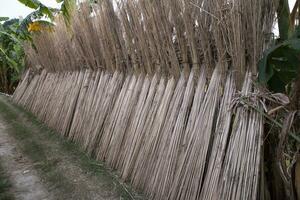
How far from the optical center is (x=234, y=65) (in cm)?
227

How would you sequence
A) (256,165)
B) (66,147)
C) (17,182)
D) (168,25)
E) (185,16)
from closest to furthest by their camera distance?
(256,165) → (185,16) → (168,25) → (17,182) → (66,147)

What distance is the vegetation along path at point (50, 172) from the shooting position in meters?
3.28

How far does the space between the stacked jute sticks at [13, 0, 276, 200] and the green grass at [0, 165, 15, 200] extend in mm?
978

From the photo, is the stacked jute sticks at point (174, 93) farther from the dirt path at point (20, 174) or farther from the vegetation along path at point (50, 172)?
the dirt path at point (20, 174)

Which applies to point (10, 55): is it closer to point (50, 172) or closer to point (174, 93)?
point (50, 172)

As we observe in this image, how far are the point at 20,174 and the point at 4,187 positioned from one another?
0.41 meters

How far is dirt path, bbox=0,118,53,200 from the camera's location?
3.38 meters

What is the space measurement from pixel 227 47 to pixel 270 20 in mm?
323

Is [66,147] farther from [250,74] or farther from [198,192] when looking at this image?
[250,74]

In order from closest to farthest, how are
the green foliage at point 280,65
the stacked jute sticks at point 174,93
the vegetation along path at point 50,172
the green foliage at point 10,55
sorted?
the green foliage at point 280,65, the stacked jute sticks at point 174,93, the vegetation along path at point 50,172, the green foliage at point 10,55

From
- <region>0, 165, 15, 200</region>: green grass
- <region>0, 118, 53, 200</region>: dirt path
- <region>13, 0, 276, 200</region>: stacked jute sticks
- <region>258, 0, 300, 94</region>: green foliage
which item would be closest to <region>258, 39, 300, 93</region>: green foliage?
<region>258, 0, 300, 94</region>: green foliage

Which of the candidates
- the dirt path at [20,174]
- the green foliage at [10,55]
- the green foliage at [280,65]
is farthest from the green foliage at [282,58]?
the green foliage at [10,55]

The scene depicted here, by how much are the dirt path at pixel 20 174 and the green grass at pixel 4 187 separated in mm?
47

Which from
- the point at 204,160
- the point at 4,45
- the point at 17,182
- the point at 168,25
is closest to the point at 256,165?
the point at 204,160
